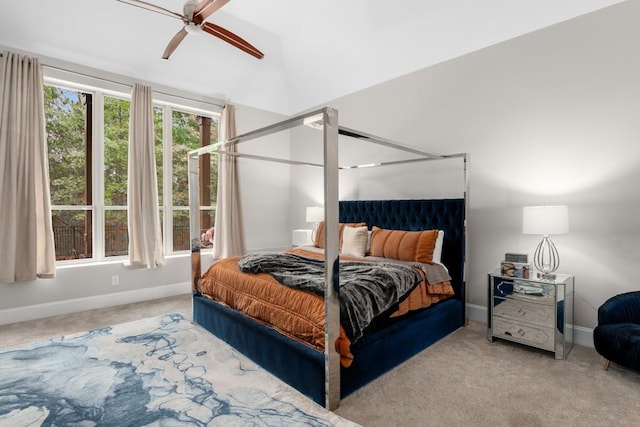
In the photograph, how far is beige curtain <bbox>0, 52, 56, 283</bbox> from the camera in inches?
137

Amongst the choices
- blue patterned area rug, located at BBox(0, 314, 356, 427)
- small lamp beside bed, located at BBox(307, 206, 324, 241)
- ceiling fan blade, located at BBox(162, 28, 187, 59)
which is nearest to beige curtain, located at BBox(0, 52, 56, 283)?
blue patterned area rug, located at BBox(0, 314, 356, 427)

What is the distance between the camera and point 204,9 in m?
2.63

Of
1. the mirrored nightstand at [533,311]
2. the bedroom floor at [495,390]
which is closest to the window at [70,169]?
the bedroom floor at [495,390]

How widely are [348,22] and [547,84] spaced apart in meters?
2.27

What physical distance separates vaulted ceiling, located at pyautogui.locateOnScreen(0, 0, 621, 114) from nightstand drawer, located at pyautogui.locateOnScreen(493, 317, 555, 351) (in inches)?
109

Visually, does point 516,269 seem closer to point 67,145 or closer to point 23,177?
point 23,177

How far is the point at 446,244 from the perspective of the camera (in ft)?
12.1

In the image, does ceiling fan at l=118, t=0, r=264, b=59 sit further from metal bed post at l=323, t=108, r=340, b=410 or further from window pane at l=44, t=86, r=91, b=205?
window pane at l=44, t=86, r=91, b=205

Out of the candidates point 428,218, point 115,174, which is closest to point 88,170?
point 115,174

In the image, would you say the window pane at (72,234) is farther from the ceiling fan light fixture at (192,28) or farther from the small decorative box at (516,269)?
the small decorative box at (516,269)

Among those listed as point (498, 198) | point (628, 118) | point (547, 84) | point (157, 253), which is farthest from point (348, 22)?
point (157, 253)

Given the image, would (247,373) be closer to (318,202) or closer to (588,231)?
(588,231)

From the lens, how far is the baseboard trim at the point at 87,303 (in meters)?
3.61

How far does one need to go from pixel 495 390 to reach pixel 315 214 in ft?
10.8
